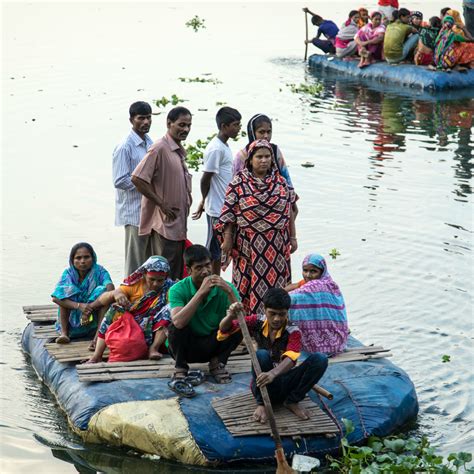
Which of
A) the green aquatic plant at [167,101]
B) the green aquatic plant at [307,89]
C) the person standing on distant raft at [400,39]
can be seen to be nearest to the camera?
the green aquatic plant at [167,101]

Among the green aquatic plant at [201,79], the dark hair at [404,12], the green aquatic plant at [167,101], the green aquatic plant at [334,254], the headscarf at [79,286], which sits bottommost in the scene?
the green aquatic plant at [334,254]

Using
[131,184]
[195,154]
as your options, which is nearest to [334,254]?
[131,184]

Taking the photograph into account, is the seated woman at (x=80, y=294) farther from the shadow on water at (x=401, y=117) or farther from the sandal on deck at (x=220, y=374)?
the shadow on water at (x=401, y=117)

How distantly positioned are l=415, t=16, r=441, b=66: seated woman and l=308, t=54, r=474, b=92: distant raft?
186mm

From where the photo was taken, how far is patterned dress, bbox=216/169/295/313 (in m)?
7.08

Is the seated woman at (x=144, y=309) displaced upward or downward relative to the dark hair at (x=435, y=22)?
downward

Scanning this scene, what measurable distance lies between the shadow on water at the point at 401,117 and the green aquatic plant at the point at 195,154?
7.00ft

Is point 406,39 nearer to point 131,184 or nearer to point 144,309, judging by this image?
point 131,184

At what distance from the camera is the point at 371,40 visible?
65.4ft

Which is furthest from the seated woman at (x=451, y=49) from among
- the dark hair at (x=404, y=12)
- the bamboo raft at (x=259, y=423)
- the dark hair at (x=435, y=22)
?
the bamboo raft at (x=259, y=423)

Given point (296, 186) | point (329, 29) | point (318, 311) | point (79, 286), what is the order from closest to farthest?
point (318, 311) < point (79, 286) < point (296, 186) < point (329, 29)

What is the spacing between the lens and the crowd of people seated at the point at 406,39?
18.5 metres

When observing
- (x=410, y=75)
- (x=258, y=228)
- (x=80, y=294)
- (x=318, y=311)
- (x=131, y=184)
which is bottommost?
(x=80, y=294)

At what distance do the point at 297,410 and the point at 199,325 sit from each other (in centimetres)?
81
